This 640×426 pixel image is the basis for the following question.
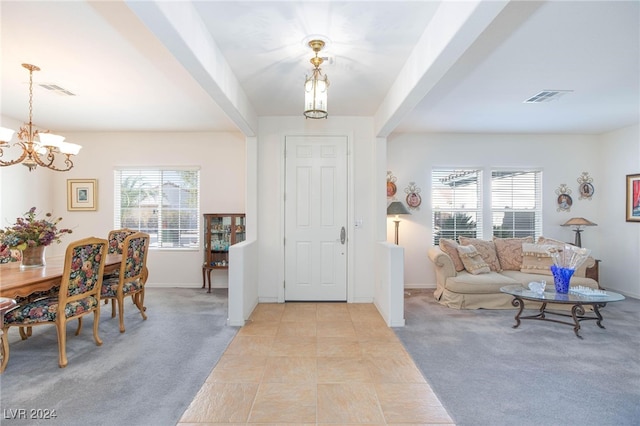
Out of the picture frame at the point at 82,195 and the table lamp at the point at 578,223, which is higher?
the picture frame at the point at 82,195

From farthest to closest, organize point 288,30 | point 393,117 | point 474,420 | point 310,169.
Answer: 1. point 310,169
2. point 393,117
3. point 288,30
4. point 474,420

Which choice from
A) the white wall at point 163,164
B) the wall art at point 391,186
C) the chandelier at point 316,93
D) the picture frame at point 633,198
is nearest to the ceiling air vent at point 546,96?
the wall art at point 391,186

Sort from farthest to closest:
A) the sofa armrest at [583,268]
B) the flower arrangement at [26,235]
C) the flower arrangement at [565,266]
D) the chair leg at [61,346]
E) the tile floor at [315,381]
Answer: the sofa armrest at [583,268]
the flower arrangement at [565,266]
the flower arrangement at [26,235]
the chair leg at [61,346]
the tile floor at [315,381]

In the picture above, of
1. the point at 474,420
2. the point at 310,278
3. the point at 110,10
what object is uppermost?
the point at 110,10

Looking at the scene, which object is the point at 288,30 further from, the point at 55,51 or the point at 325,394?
the point at 325,394

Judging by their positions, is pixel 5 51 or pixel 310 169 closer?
pixel 5 51

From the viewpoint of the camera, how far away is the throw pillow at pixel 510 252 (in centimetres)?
507

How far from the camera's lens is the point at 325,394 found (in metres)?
2.40

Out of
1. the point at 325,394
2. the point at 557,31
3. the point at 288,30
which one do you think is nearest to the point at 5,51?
the point at 288,30

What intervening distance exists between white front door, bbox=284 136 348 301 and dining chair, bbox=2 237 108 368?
87.6 inches

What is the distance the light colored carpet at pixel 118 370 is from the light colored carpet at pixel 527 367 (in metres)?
1.83

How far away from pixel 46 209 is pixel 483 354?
6.40m

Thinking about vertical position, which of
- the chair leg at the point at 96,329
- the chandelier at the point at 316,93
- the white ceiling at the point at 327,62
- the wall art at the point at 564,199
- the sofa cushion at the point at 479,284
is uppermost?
the white ceiling at the point at 327,62

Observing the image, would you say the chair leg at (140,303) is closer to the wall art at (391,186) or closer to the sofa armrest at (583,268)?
the wall art at (391,186)
